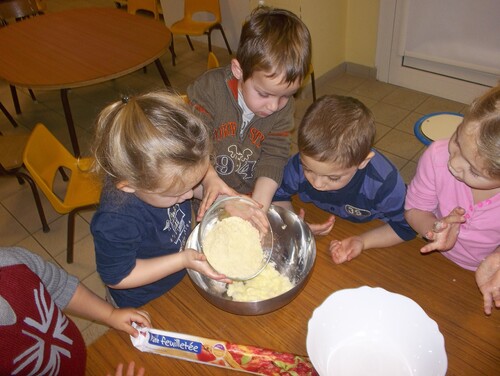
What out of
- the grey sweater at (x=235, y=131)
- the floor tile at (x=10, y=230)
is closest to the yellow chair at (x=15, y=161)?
the floor tile at (x=10, y=230)

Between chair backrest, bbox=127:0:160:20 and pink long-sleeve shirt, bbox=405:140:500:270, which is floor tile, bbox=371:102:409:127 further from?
chair backrest, bbox=127:0:160:20

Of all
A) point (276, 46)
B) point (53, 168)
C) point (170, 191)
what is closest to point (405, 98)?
point (276, 46)

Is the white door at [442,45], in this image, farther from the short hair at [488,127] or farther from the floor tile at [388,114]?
the short hair at [488,127]

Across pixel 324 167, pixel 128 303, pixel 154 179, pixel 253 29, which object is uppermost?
pixel 253 29

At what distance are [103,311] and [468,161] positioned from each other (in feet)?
2.91

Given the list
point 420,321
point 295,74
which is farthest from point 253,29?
point 420,321

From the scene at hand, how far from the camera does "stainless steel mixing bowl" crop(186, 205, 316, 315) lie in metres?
0.77

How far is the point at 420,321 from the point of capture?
27.4 inches

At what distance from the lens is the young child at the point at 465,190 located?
741 mm

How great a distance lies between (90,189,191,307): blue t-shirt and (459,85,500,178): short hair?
74 cm

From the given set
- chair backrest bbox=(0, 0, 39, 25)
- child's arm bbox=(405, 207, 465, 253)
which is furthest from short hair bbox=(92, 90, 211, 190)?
chair backrest bbox=(0, 0, 39, 25)

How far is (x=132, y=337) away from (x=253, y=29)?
0.81 m

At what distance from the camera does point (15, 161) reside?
2.06 meters

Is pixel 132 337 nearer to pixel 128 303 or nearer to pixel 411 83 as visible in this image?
pixel 128 303
